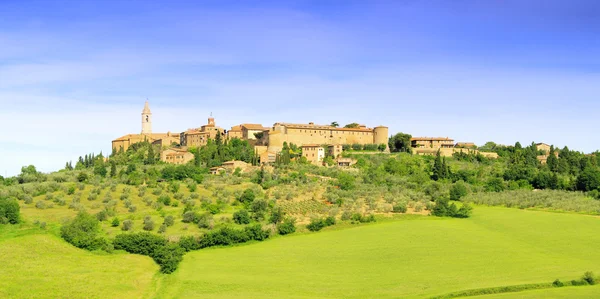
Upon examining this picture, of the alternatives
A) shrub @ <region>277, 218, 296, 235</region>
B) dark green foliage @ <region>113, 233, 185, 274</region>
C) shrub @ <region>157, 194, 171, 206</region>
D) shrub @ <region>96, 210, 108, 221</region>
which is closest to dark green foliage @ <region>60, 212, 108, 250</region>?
dark green foliage @ <region>113, 233, 185, 274</region>

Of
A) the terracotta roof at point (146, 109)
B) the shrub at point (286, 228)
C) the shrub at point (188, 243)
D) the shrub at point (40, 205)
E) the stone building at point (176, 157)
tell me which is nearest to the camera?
the shrub at point (188, 243)

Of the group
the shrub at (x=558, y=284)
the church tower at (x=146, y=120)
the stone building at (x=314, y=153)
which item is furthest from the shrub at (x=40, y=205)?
the church tower at (x=146, y=120)

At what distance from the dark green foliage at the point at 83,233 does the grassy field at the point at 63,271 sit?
0.74 m

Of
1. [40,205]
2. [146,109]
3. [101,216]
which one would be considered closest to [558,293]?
[101,216]

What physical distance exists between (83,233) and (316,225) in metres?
18.1

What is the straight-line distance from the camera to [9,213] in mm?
48938

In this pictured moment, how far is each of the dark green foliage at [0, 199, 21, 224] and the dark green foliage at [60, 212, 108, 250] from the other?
16.1 feet

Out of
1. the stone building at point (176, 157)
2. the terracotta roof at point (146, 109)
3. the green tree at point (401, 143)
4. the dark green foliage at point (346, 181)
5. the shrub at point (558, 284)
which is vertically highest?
the terracotta roof at point (146, 109)

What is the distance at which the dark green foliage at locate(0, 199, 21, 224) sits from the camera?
159 feet

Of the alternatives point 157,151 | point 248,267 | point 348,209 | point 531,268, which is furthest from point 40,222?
point 157,151

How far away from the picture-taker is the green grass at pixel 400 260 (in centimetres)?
3566

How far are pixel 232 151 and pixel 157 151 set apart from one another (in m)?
13.9

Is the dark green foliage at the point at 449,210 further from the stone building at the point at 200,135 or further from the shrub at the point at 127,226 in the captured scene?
the stone building at the point at 200,135

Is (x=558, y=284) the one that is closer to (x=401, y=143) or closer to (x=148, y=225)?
(x=148, y=225)
